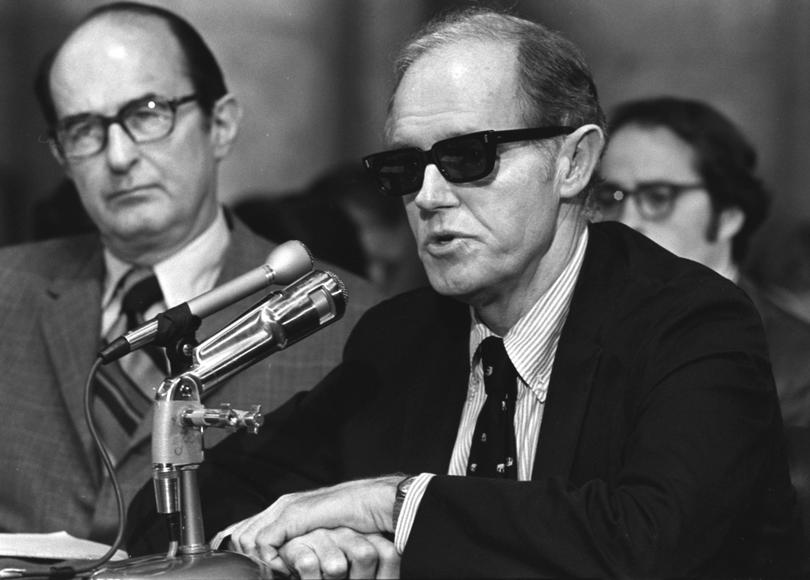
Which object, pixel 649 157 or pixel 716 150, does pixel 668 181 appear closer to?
pixel 649 157

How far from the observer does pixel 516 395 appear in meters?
2.44

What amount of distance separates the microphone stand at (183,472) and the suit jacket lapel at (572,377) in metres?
0.56

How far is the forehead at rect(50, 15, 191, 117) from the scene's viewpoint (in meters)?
3.24

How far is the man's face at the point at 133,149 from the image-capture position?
3242 mm

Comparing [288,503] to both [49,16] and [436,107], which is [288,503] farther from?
[49,16]

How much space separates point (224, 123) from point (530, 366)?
1.43 meters

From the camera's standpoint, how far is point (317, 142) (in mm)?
4969

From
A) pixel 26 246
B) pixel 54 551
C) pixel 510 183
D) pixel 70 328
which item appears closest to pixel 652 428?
pixel 510 183

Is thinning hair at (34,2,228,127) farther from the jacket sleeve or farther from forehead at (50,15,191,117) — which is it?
the jacket sleeve

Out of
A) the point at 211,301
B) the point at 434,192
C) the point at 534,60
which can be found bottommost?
the point at 211,301

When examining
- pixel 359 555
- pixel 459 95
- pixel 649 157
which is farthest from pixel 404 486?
pixel 649 157

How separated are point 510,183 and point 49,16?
2.79 m

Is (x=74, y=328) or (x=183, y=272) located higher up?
(x=183, y=272)

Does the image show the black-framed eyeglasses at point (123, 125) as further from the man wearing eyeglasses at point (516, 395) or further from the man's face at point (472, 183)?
the man's face at point (472, 183)
